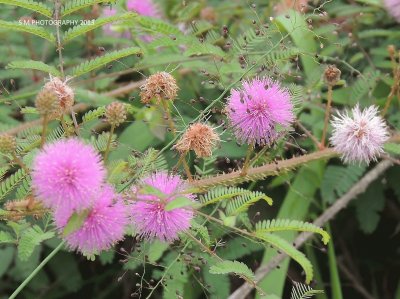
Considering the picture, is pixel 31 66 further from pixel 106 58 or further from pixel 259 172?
pixel 259 172

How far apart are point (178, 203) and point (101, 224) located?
6.1 inches

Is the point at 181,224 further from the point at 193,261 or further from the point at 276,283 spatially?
the point at 276,283

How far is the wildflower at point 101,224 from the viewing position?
1305 millimetres

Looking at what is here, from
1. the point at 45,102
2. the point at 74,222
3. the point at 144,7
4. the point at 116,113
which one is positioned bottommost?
the point at 74,222

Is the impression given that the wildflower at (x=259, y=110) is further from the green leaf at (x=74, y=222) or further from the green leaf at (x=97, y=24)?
the green leaf at (x=74, y=222)

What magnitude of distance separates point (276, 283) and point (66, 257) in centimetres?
84

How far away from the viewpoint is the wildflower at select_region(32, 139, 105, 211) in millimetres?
1219

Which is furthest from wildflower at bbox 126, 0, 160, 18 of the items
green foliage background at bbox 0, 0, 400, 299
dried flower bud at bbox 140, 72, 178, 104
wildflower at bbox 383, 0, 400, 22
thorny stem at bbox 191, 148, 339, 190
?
dried flower bud at bbox 140, 72, 178, 104

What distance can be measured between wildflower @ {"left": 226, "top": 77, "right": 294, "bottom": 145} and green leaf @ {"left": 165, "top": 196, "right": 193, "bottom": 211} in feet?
1.01

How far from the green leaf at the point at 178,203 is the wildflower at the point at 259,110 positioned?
1.01ft

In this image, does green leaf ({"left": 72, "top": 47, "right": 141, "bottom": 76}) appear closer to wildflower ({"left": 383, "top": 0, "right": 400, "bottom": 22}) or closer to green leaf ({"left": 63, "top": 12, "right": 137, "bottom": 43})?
green leaf ({"left": 63, "top": 12, "right": 137, "bottom": 43})

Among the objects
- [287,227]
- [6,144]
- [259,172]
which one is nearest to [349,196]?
[259,172]

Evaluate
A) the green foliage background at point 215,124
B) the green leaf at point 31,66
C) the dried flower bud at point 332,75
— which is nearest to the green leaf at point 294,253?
the green foliage background at point 215,124

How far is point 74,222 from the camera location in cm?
→ 126
